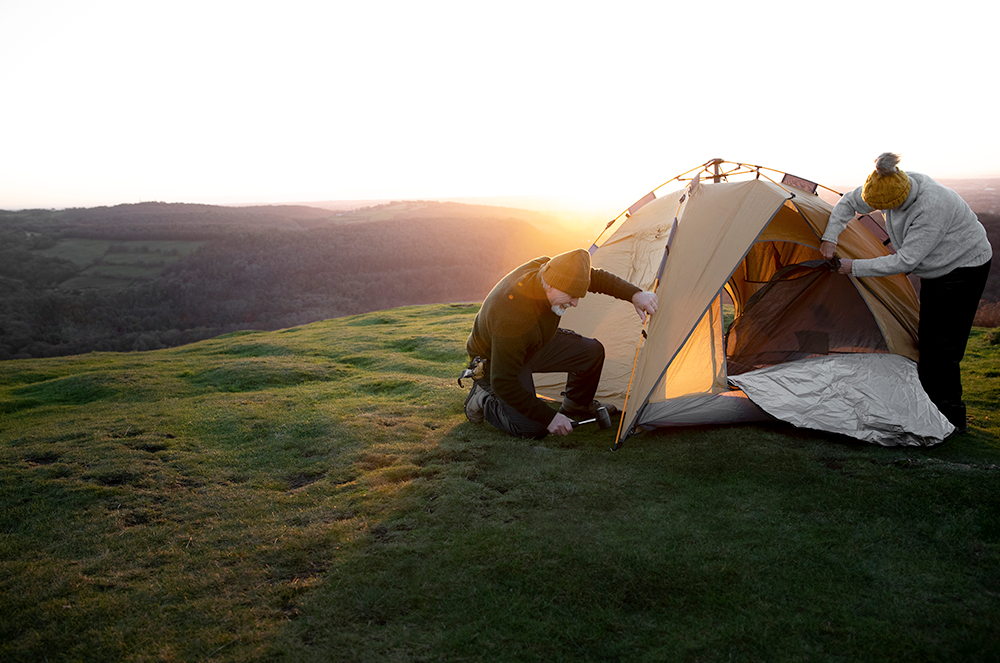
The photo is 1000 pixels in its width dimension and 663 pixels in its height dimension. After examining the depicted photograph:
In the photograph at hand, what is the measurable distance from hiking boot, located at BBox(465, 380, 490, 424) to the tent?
3.77 ft

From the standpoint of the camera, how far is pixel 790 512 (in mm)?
3689

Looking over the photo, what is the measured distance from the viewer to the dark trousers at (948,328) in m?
4.91

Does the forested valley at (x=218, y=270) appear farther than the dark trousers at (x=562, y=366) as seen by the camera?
Yes

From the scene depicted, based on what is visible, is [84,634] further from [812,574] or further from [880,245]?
[880,245]

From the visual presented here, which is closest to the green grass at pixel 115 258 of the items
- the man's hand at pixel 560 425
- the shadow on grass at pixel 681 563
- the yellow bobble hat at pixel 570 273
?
the man's hand at pixel 560 425

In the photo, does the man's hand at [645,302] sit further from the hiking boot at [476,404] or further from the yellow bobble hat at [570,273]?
the hiking boot at [476,404]

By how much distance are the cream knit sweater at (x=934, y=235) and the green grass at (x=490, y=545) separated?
1.69 metres

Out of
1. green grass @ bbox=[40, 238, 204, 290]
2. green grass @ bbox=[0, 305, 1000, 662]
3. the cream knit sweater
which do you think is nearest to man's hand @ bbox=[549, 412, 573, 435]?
green grass @ bbox=[0, 305, 1000, 662]

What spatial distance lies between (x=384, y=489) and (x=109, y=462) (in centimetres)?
282

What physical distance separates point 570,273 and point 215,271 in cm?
5910

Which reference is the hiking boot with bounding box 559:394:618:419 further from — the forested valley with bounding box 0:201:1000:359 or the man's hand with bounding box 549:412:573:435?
the forested valley with bounding box 0:201:1000:359

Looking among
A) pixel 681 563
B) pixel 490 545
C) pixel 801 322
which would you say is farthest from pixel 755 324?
pixel 490 545

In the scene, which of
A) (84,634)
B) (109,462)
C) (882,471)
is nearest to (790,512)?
(882,471)

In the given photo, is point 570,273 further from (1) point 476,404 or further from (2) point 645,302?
(1) point 476,404
